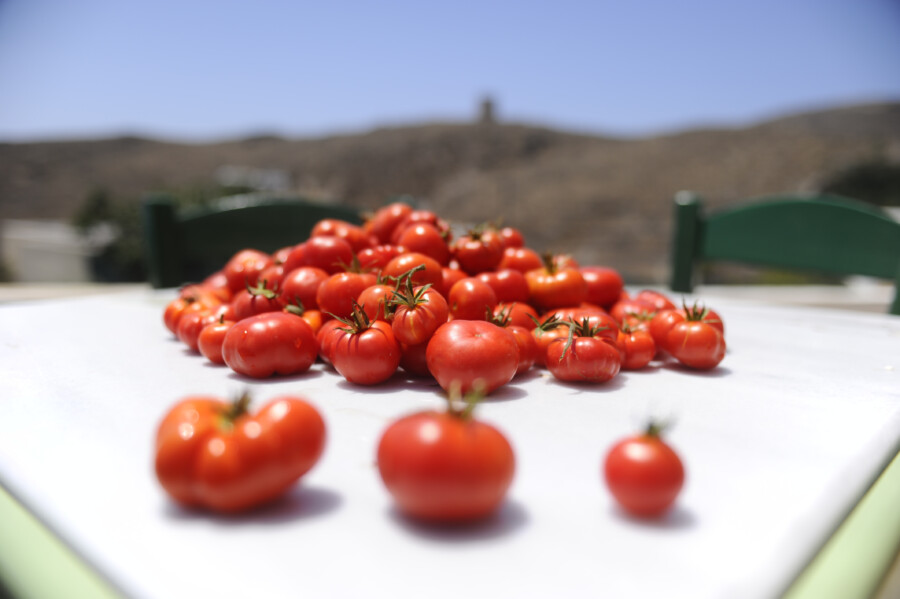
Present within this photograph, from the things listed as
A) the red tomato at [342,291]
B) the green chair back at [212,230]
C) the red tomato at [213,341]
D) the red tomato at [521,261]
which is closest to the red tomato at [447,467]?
the red tomato at [342,291]

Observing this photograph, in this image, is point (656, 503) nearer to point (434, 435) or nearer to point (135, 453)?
point (434, 435)

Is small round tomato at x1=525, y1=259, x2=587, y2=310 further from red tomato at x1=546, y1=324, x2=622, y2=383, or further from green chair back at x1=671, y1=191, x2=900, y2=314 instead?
green chair back at x1=671, y1=191, x2=900, y2=314

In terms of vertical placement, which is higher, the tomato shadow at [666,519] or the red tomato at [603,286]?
the red tomato at [603,286]

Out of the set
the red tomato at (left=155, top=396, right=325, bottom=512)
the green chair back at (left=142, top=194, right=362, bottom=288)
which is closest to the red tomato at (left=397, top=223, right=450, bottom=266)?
the red tomato at (left=155, top=396, right=325, bottom=512)

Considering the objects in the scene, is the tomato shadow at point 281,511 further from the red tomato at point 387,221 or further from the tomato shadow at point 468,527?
the red tomato at point 387,221

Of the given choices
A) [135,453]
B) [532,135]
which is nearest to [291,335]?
[135,453]
